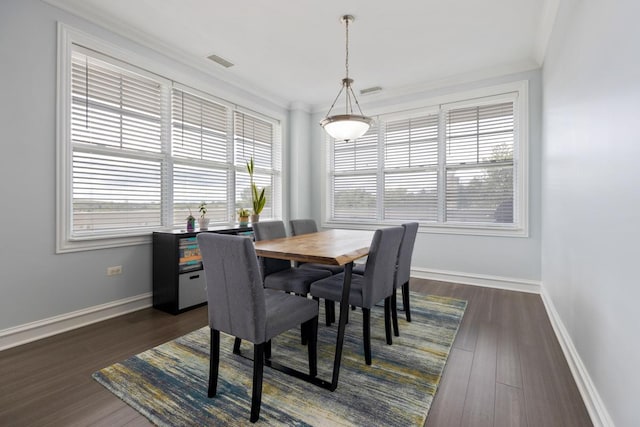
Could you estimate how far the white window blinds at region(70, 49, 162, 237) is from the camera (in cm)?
274

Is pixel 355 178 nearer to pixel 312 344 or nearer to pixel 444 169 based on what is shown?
pixel 444 169

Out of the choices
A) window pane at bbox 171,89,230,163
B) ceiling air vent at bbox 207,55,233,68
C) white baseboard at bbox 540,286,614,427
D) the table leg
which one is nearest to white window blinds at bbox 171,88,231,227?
window pane at bbox 171,89,230,163

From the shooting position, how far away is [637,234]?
1.14 meters

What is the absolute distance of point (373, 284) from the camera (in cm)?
205

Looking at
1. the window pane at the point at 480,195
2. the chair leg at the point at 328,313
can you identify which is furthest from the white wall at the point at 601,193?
the chair leg at the point at 328,313

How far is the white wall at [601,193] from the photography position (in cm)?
120

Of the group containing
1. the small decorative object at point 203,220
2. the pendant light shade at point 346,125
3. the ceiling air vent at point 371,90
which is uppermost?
the ceiling air vent at point 371,90

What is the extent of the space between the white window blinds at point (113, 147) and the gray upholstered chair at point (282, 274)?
1399 mm

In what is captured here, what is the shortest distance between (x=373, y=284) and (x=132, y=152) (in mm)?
2729

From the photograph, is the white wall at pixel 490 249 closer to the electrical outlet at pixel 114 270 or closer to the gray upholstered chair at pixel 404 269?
the gray upholstered chair at pixel 404 269

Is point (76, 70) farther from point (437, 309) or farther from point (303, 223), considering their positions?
point (437, 309)

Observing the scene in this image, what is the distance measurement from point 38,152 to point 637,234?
371 centimetres

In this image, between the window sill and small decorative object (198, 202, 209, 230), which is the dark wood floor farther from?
the window sill

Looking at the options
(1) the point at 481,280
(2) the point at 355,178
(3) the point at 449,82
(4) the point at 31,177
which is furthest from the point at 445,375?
(3) the point at 449,82
